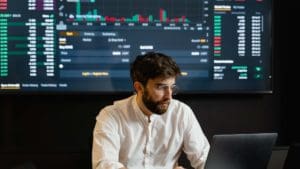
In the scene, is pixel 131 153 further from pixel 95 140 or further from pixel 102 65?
pixel 102 65

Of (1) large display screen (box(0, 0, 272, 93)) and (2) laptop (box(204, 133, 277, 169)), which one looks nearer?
(2) laptop (box(204, 133, 277, 169))

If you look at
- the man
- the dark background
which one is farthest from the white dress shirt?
the dark background

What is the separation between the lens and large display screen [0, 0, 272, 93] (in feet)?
11.3

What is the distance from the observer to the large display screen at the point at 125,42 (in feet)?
11.3

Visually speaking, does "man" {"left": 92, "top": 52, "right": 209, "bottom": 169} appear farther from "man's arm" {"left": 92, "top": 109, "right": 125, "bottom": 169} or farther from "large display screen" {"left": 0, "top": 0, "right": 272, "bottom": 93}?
"large display screen" {"left": 0, "top": 0, "right": 272, "bottom": 93}

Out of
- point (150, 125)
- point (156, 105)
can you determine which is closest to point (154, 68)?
point (156, 105)

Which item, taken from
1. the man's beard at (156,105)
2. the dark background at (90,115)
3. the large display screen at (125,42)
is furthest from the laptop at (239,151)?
the large display screen at (125,42)

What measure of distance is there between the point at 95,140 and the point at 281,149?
147 cm

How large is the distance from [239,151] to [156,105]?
54 cm

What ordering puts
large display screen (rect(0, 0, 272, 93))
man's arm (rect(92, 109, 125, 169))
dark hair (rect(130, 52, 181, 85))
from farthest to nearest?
large display screen (rect(0, 0, 272, 93)) → dark hair (rect(130, 52, 181, 85)) → man's arm (rect(92, 109, 125, 169))

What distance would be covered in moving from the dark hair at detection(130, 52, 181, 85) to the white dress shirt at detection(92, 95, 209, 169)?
0.19 meters

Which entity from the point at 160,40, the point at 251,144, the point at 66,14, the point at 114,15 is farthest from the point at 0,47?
the point at 251,144

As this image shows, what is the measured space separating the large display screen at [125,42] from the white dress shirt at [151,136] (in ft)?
2.23

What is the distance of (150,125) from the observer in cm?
286
